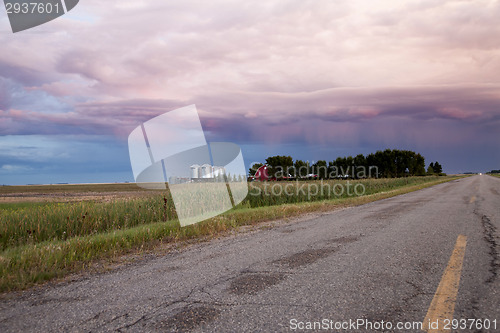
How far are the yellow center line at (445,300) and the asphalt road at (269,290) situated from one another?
0.05 meters

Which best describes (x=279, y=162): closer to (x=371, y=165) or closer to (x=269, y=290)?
(x=371, y=165)

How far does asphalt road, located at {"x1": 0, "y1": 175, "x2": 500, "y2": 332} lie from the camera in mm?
3098

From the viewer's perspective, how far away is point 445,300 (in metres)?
3.45

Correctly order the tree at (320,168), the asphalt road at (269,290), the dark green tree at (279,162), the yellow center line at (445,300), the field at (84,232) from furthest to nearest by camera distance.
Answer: the tree at (320,168), the dark green tree at (279,162), the field at (84,232), the asphalt road at (269,290), the yellow center line at (445,300)

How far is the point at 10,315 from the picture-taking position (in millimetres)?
3465

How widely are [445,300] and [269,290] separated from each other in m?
1.88

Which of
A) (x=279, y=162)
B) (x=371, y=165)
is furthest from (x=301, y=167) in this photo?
(x=371, y=165)

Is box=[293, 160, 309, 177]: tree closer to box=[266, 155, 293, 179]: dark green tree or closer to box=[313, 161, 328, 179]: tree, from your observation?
box=[266, 155, 293, 179]: dark green tree

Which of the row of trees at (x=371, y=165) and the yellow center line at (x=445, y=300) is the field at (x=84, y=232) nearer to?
the yellow center line at (x=445, y=300)

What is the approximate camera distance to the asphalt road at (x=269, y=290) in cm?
310

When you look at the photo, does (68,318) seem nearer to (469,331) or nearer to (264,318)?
(264,318)

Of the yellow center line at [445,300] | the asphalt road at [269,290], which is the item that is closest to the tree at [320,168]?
the asphalt road at [269,290]

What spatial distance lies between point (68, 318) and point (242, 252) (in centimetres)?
326

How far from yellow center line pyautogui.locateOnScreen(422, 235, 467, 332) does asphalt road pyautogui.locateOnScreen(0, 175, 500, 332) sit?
0.05 meters
